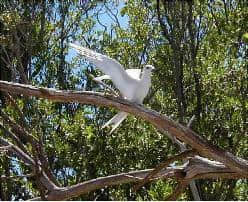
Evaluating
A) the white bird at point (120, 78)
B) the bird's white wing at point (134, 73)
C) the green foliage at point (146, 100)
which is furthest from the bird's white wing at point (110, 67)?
the green foliage at point (146, 100)

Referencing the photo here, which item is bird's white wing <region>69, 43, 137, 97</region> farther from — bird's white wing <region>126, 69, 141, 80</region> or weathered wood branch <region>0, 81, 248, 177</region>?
weathered wood branch <region>0, 81, 248, 177</region>

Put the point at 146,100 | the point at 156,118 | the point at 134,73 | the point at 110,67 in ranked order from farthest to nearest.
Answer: the point at 146,100 → the point at 134,73 → the point at 110,67 → the point at 156,118

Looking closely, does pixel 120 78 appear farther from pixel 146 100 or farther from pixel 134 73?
pixel 146 100

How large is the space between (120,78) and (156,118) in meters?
0.57

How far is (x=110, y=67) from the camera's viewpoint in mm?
3529

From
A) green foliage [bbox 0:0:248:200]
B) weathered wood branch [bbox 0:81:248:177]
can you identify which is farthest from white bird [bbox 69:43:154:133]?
green foliage [bbox 0:0:248:200]

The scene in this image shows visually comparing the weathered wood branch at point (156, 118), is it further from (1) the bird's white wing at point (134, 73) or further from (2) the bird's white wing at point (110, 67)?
(1) the bird's white wing at point (134, 73)

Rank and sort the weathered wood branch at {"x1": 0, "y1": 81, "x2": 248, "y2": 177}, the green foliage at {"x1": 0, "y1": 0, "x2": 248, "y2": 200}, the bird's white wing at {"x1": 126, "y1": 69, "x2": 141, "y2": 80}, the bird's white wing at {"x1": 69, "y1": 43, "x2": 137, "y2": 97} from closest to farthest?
1. the weathered wood branch at {"x1": 0, "y1": 81, "x2": 248, "y2": 177}
2. the bird's white wing at {"x1": 69, "y1": 43, "x2": 137, "y2": 97}
3. the bird's white wing at {"x1": 126, "y1": 69, "x2": 141, "y2": 80}
4. the green foliage at {"x1": 0, "y1": 0, "x2": 248, "y2": 200}

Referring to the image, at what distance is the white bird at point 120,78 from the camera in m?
3.50

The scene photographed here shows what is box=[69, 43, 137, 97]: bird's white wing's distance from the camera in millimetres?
3473

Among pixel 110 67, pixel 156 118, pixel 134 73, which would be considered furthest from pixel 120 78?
pixel 156 118

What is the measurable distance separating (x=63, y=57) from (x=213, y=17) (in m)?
2.95

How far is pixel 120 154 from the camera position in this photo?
1016 centimetres

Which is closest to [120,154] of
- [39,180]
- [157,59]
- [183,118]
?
[183,118]
